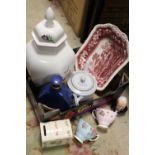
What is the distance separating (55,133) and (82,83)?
23 centimetres

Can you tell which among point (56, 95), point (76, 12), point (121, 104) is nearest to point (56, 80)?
point (56, 95)

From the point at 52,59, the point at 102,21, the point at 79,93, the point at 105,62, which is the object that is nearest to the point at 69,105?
the point at 79,93

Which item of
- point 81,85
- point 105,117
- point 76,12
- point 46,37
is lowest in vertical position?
point 105,117

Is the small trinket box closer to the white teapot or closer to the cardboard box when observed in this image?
the white teapot

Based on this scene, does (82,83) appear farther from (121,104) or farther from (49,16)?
(49,16)

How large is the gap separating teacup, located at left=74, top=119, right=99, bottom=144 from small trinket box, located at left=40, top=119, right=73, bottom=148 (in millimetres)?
46

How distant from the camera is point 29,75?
1.02 meters

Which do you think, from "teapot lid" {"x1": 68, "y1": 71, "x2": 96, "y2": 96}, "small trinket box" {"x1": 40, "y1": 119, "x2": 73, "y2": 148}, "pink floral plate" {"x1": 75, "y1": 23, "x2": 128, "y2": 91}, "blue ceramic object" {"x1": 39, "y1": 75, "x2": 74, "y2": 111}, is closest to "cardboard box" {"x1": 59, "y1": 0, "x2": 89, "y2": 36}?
"pink floral plate" {"x1": 75, "y1": 23, "x2": 128, "y2": 91}

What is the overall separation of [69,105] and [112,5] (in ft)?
1.68

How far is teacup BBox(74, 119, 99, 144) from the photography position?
98cm

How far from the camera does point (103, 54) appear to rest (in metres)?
1.17

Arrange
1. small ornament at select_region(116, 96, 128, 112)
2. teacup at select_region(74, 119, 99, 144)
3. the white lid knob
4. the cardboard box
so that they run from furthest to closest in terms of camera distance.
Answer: the cardboard box < small ornament at select_region(116, 96, 128, 112) < teacup at select_region(74, 119, 99, 144) < the white lid knob

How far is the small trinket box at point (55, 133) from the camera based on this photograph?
0.91 meters

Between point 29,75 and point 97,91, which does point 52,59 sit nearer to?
point 29,75
